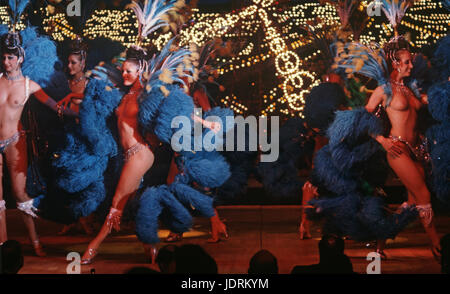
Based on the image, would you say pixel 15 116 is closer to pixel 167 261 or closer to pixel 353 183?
pixel 167 261

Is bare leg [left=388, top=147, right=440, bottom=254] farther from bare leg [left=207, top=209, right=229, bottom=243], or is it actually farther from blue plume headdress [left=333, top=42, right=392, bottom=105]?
bare leg [left=207, top=209, right=229, bottom=243]

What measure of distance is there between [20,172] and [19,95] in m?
0.63

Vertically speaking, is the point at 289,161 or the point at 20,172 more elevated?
the point at 289,161

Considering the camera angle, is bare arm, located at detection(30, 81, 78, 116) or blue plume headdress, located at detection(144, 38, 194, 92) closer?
blue plume headdress, located at detection(144, 38, 194, 92)

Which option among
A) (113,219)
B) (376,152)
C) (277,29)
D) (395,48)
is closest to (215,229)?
(113,219)

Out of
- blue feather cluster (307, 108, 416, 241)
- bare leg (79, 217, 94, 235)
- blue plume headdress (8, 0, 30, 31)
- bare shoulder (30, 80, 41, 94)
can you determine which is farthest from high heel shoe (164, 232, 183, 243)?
blue plume headdress (8, 0, 30, 31)

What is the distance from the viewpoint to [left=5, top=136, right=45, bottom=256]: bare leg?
4.55 metres

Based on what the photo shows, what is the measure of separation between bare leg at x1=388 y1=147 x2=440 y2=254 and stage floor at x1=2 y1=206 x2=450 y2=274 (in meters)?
0.15

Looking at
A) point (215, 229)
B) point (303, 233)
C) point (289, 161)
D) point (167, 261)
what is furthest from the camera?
point (289, 161)

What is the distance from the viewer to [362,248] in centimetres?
493

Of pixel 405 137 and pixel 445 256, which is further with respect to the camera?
pixel 405 137

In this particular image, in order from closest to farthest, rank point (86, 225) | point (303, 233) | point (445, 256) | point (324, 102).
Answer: point (445, 256)
point (324, 102)
point (303, 233)
point (86, 225)

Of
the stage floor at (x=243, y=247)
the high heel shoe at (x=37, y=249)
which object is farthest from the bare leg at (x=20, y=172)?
the stage floor at (x=243, y=247)

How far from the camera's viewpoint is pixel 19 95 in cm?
455
